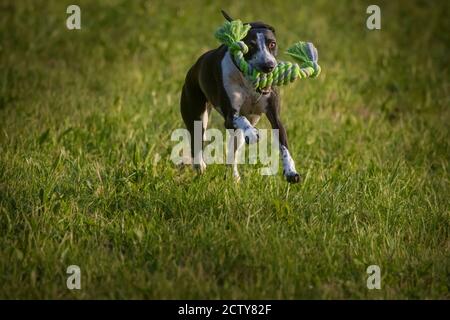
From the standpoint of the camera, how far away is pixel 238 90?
247 inches

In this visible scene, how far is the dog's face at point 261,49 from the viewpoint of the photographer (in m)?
5.92

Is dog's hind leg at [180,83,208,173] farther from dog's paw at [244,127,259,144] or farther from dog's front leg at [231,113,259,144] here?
dog's paw at [244,127,259,144]

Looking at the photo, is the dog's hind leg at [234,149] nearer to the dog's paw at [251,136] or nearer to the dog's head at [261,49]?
the dog's paw at [251,136]

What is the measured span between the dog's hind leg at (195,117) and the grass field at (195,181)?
0.22 metres

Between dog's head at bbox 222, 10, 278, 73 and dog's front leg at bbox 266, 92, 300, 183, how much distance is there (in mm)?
343

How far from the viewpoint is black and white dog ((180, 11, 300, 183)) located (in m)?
5.99

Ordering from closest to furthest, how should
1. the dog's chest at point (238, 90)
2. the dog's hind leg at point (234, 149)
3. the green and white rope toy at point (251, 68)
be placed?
the green and white rope toy at point (251, 68)
the dog's chest at point (238, 90)
the dog's hind leg at point (234, 149)

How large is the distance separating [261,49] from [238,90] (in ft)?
1.29

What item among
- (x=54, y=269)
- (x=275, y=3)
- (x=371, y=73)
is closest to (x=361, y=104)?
(x=371, y=73)

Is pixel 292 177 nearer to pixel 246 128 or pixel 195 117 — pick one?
pixel 246 128

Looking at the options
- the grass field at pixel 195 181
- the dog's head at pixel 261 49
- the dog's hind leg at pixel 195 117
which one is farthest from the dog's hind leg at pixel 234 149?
the dog's head at pixel 261 49

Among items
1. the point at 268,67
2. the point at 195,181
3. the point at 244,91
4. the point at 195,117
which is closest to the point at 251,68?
the point at 268,67

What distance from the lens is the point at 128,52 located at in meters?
10.7
